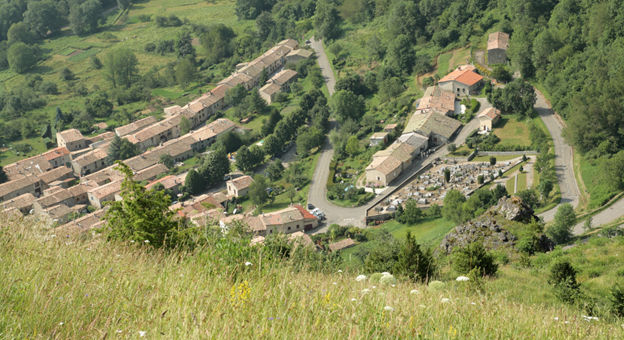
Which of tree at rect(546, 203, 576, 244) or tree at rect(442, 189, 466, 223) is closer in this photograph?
tree at rect(546, 203, 576, 244)

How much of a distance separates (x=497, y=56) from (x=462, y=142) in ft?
40.0

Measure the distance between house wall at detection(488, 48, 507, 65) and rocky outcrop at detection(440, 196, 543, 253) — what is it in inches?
1222

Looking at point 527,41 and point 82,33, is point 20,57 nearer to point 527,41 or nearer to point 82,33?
point 82,33

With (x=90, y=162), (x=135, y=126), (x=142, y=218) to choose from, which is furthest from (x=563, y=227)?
(x=135, y=126)

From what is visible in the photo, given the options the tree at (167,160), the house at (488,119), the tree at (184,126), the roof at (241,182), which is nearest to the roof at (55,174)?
the tree at (167,160)

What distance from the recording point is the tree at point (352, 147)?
4547 centimetres

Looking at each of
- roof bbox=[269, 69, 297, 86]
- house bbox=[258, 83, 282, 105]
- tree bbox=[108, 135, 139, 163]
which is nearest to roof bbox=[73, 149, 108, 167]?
tree bbox=[108, 135, 139, 163]

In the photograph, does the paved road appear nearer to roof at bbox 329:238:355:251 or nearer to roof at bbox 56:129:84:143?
roof at bbox 329:238:355:251

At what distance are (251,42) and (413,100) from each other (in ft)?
101

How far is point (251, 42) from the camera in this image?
73.8 m

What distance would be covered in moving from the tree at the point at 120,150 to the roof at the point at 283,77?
56.8 ft

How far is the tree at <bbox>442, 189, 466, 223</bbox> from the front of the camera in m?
31.3

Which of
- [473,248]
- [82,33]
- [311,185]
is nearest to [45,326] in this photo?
[473,248]

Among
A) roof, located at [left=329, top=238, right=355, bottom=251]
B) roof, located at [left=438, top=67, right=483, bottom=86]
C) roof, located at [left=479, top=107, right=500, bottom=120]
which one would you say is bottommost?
roof, located at [left=329, top=238, right=355, bottom=251]
